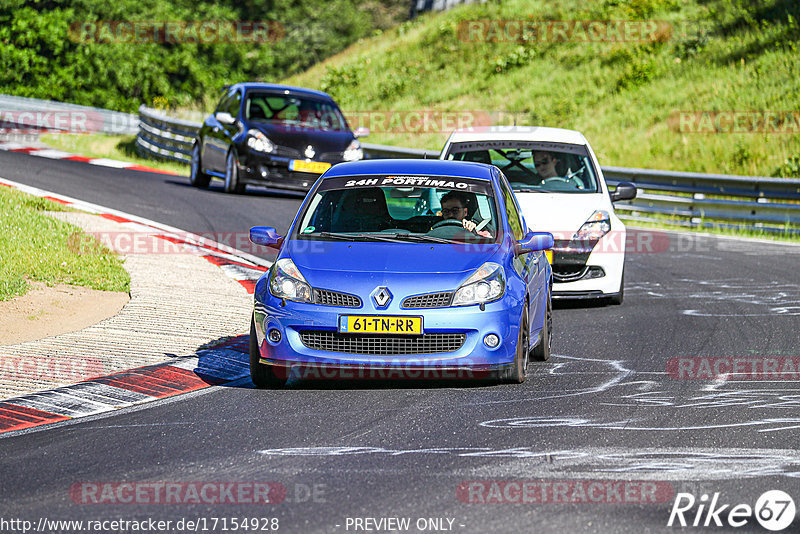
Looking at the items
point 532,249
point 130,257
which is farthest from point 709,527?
point 130,257

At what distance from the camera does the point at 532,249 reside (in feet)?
29.1

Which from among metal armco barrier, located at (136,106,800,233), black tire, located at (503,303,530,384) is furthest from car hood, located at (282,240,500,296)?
metal armco barrier, located at (136,106,800,233)

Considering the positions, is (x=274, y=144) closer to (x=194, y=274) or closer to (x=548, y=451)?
(x=194, y=274)

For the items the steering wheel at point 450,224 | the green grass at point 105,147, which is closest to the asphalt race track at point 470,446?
the steering wheel at point 450,224

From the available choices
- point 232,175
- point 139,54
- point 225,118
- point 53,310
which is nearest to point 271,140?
point 225,118

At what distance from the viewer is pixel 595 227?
12.1 metres

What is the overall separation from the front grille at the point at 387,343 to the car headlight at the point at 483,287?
0.82ft

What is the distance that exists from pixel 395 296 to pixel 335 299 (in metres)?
0.39

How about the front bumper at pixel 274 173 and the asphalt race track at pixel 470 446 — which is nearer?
the asphalt race track at pixel 470 446

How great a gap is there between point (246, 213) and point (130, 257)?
5021mm

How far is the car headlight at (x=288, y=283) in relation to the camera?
809 cm
